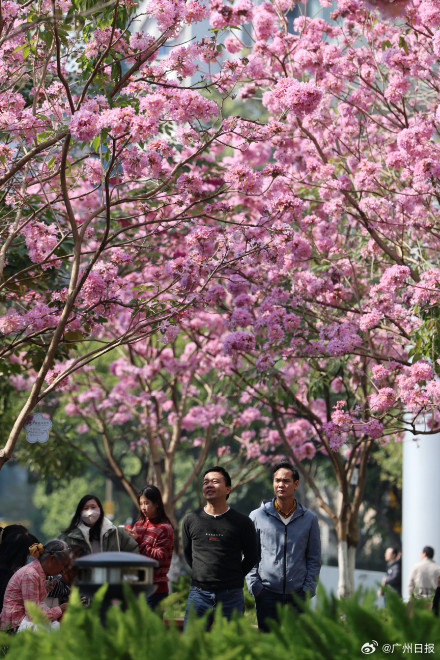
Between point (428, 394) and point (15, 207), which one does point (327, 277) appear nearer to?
point (428, 394)

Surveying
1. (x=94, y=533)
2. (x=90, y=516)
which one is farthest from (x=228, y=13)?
(x=94, y=533)

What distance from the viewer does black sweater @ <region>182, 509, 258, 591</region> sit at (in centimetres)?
669

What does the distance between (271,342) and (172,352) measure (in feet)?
17.6

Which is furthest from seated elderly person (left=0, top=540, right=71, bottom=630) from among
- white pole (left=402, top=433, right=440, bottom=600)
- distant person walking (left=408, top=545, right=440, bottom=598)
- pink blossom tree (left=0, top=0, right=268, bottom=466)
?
white pole (left=402, top=433, right=440, bottom=600)

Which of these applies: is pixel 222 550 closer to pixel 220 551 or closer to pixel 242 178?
pixel 220 551

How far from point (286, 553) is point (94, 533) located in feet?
5.26

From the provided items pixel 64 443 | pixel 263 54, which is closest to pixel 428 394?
pixel 263 54

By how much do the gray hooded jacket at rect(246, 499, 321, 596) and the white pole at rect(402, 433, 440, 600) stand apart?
24.6 feet

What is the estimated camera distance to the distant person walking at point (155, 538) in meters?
7.84

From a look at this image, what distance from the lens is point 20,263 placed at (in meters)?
10.2

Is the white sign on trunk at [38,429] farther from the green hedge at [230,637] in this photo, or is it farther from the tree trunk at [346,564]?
the tree trunk at [346,564]

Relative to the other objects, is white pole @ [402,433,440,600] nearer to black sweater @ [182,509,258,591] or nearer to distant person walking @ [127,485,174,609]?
distant person walking @ [127,485,174,609]

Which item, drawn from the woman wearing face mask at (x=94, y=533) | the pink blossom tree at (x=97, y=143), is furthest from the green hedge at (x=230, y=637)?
the woman wearing face mask at (x=94, y=533)

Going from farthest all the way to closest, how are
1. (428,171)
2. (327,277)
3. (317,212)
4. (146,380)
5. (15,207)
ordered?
(146,380) → (317,212) → (327,277) → (428,171) → (15,207)
